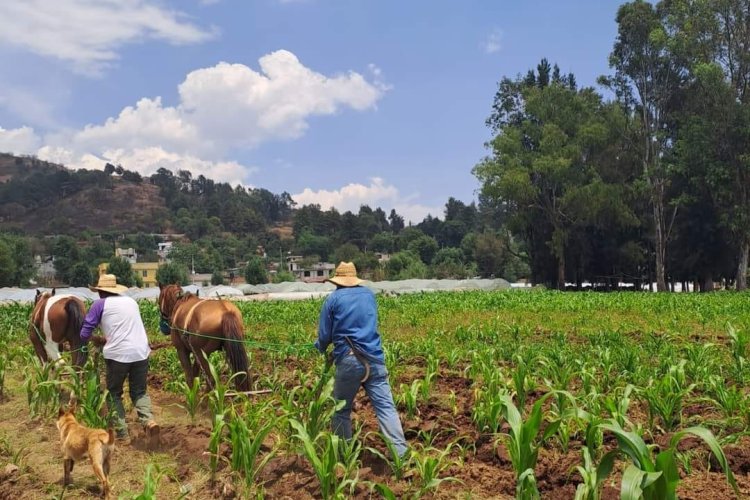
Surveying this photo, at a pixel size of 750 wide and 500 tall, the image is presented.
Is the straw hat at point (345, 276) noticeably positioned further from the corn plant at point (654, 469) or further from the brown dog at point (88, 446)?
the corn plant at point (654, 469)

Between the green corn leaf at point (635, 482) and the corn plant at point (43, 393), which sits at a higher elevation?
the green corn leaf at point (635, 482)

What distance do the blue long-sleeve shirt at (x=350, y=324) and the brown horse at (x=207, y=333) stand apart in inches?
71.2

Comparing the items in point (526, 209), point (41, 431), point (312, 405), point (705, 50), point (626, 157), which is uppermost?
point (705, 50)

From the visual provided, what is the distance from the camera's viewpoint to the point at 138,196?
165m

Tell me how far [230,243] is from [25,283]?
60330 mm

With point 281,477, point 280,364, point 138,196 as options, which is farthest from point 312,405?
point 138,196

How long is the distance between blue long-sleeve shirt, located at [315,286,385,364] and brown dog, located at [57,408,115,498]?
6.31ft

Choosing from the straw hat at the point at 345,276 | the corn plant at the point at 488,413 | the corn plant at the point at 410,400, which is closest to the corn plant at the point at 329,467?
the straw hat at the point at 345,276

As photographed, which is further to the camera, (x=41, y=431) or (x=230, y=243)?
(x=230, y=243)

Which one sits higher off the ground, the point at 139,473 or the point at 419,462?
the point at 419,462

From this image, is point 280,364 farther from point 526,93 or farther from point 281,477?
point 526,93

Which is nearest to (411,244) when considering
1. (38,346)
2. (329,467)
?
(38,346)

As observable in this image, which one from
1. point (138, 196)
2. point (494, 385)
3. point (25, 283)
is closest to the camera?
point (494, 385)

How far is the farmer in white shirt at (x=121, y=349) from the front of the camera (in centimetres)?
632
